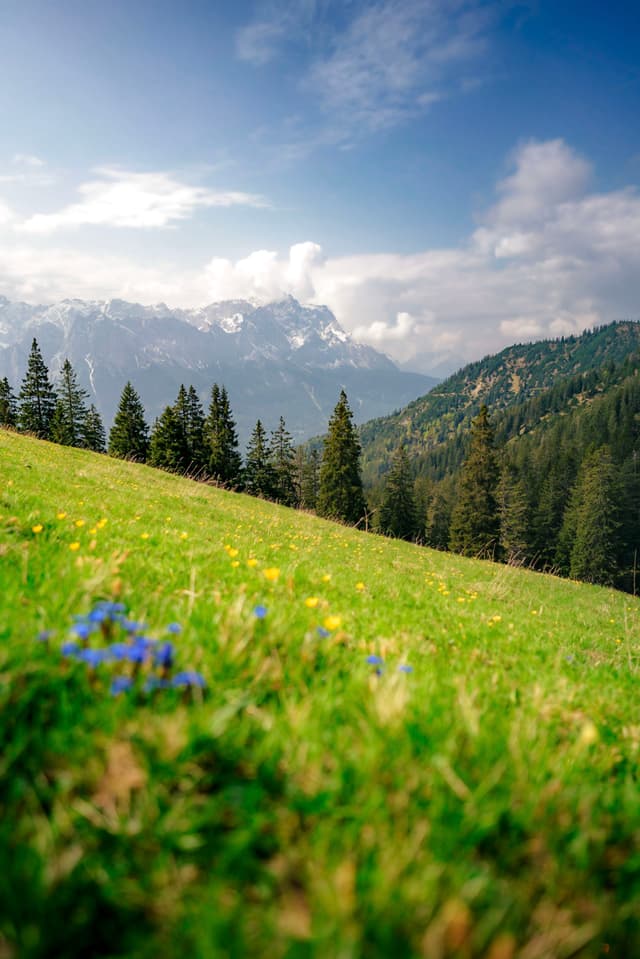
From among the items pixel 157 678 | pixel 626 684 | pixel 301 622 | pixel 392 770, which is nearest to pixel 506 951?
pixel 392 770

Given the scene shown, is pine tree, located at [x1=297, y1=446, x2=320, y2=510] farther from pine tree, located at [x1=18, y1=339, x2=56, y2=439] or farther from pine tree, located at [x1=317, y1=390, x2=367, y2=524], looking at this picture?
pine tree, located at [x1=18, y1=339, x2=56, y2=439]

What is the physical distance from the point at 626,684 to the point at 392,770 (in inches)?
153

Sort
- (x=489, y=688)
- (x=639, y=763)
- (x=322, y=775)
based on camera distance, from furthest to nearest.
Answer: (x=489, y=688), (x=639, y=763), (x=322, y=775)

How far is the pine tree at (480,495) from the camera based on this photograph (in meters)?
55.2

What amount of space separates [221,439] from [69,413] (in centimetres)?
2780

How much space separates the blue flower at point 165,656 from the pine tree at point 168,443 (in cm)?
5401

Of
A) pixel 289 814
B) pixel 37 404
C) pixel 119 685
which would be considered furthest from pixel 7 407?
pixel 289 814

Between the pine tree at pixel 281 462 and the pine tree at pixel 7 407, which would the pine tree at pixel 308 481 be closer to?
the pine tree at pixel 281 462

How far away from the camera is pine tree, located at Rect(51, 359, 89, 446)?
65.8 m

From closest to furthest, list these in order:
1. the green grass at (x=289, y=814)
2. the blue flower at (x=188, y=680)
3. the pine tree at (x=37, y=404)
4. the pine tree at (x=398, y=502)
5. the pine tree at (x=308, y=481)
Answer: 1. the green grass at (x=289, y=814)
2. the blue flower at (x=188, y=680)
3. the pine tree at (x=37, y=404)
4. the pine tree at (x=398, y=502)
5. the pine tree at (x=308, y=481)

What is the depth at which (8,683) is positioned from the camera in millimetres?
1623

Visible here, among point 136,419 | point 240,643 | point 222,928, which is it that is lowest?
point 222,928

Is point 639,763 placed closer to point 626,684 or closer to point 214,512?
point 626,684

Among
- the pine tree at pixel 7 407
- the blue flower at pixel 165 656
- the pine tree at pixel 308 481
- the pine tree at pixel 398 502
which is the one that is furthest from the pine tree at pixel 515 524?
the blue flower at pixel 165 656
